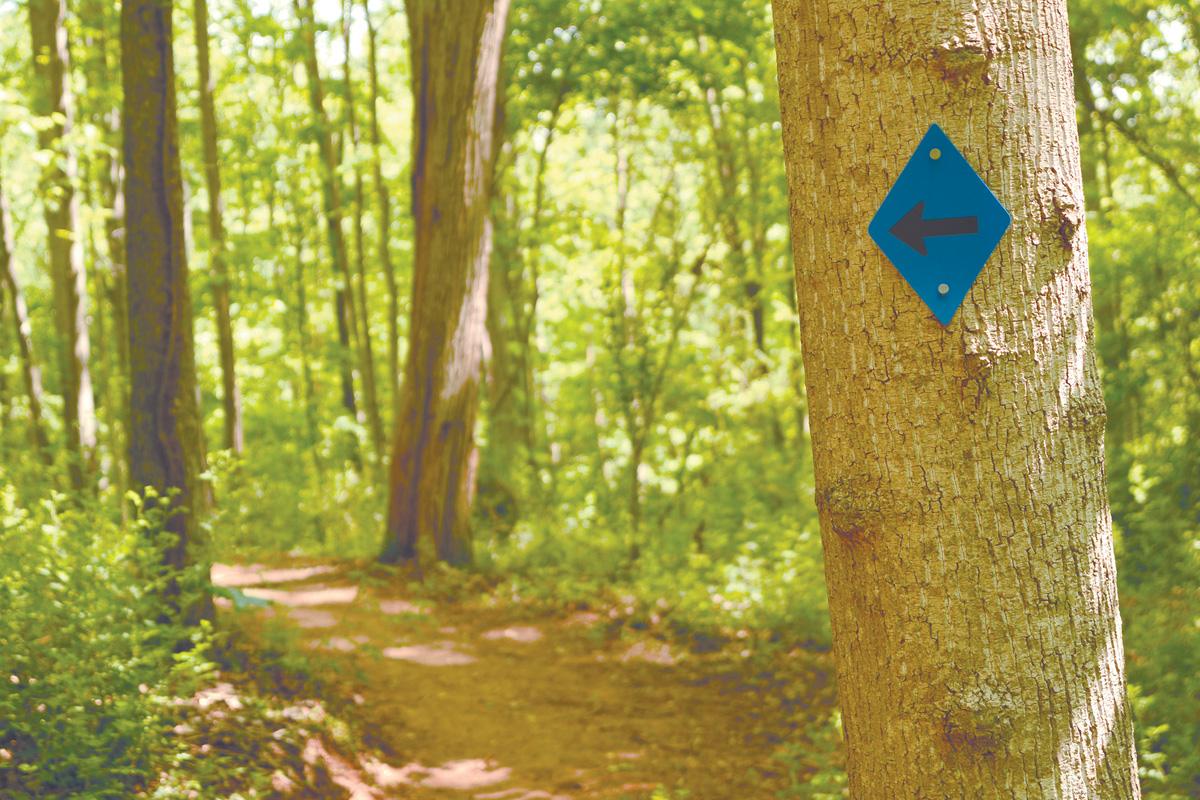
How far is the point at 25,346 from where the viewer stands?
9.71 meters

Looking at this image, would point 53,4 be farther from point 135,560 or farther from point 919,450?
point 919,450

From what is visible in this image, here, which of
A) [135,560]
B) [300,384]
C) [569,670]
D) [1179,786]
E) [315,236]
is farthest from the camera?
[300,384]

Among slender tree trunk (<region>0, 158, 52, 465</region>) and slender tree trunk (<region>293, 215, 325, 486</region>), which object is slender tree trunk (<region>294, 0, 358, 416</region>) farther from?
slender tree trunk (<region>0, 158, 52, 465</region>)

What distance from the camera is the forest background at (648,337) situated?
523 cm

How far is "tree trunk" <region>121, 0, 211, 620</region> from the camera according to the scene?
15.3ft

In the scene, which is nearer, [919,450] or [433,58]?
[919,450]

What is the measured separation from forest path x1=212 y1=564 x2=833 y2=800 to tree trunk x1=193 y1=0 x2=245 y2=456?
263 inches

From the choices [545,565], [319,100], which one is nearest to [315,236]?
[319,100]

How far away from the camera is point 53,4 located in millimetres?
9641

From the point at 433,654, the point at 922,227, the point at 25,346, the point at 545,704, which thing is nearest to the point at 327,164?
the point at 25,346

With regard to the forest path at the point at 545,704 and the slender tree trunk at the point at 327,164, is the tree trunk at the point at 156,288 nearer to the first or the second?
the forest path at the point at 545,704

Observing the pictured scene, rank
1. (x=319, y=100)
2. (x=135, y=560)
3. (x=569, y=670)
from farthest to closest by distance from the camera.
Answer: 1. (x=319, y=100)
2. (x=569, y=670)
3. (x=135, y=560)

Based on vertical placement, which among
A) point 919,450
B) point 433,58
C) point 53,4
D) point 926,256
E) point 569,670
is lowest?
point 569,670

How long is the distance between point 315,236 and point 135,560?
16.3 meters
